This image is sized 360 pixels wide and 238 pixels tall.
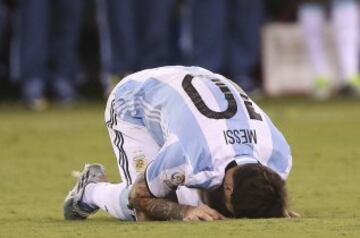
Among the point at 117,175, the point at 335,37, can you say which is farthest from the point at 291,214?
the point at 335,37

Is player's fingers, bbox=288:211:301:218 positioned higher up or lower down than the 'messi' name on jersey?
lower down

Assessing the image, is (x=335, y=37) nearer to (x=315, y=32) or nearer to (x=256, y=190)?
(x=315, y=32)

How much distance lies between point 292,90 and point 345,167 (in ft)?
21.8

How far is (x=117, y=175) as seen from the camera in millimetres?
9609

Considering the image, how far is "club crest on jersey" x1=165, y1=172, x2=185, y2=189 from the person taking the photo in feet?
21.5

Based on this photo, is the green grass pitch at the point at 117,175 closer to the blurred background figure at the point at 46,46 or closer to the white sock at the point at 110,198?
the white sock at the point at 110,198

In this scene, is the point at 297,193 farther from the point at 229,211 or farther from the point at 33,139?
the point at 33,139

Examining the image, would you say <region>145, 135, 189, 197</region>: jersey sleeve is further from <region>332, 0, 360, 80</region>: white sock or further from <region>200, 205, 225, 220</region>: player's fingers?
<region>332, 0, 360, 80</region>: white sock

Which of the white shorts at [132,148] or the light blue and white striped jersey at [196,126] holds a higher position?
the light blue and white striped jersey at [196,126]

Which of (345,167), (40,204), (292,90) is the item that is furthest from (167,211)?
(292,90)

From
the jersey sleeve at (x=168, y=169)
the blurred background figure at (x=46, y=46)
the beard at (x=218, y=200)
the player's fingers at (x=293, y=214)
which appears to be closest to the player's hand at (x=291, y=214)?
the player's fingers at (x=293, y=214)

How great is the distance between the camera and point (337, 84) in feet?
54.4

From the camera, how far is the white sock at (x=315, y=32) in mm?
15945

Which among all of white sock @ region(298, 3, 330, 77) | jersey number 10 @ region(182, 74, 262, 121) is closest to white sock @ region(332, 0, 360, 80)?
white sock @ region(298, 3, 330, 77)
